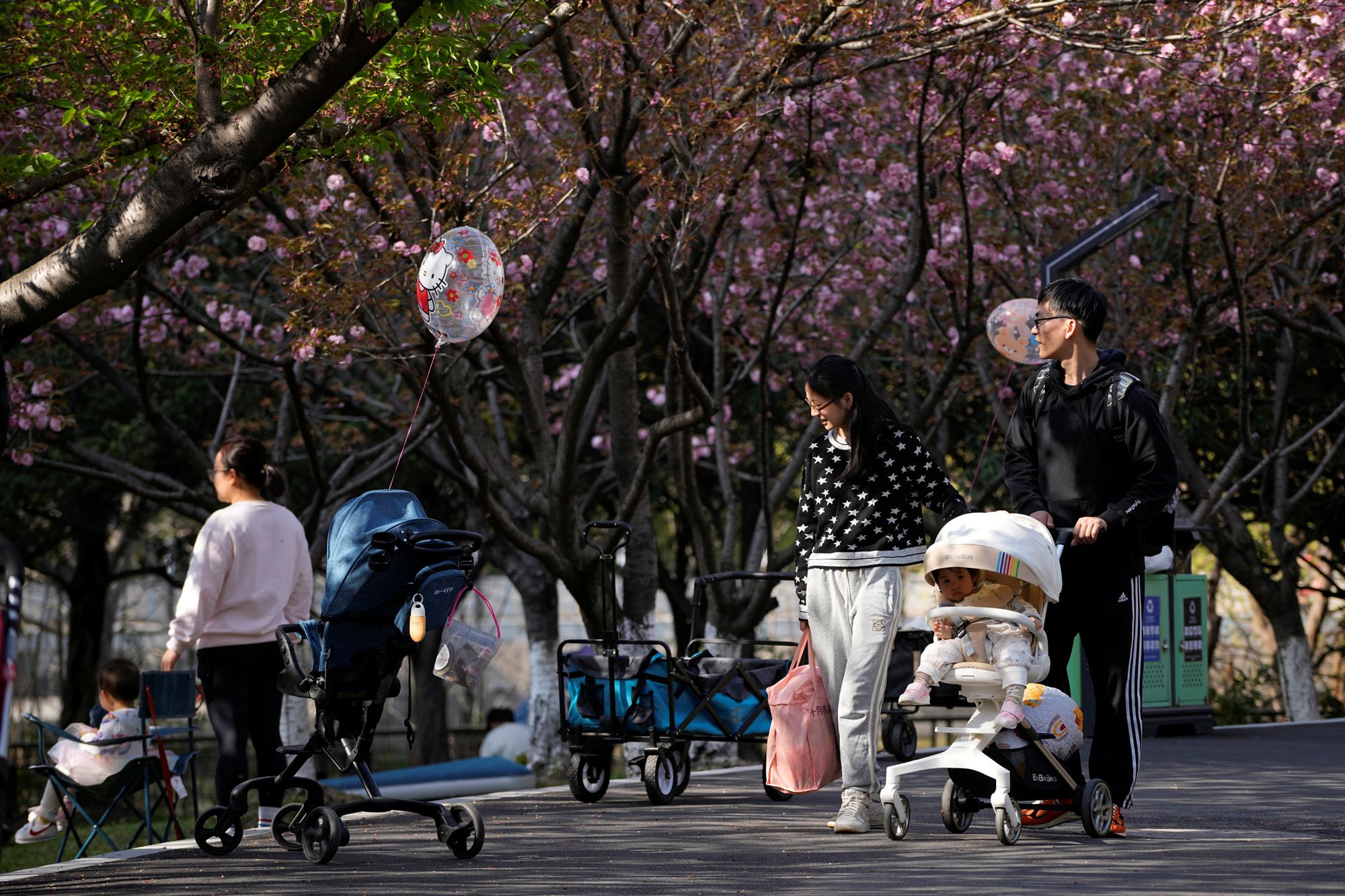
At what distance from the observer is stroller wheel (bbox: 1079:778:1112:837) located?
20.1 ft

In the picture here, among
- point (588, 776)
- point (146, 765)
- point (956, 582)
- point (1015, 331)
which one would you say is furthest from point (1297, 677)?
point (146, 765)

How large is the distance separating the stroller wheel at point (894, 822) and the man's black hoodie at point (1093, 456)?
1.24 meters

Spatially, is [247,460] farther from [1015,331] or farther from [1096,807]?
[1015,331]

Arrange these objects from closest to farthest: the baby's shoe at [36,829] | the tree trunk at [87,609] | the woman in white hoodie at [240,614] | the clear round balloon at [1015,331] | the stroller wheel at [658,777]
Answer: the woman in white hoodie at [240,614], the stroller wheel at [658,777], the baby's shoe at [36,829], the clear round balloon at [1015,331], the tree trunk at [87,609]

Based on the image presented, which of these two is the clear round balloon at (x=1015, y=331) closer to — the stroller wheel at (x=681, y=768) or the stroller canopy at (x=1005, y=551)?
the stroller wheel at (x=681, y=768)

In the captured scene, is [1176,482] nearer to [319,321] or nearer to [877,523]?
[877,523]

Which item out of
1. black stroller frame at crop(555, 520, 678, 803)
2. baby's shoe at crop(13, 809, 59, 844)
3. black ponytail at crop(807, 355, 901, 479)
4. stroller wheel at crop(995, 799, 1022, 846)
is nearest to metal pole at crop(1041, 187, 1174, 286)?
black stroller frame at crop(555, 520, 678, 803)

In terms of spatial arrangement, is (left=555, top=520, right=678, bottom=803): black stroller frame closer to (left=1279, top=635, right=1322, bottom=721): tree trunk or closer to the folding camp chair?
the folding camp chair

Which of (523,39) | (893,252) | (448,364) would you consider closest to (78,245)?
(523,39)

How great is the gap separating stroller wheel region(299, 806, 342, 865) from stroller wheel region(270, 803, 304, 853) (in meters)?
0.24

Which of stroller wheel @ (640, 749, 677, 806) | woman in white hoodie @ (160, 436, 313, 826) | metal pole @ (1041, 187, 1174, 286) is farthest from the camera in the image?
metal pole @ (1041, 187, 1174, 286)

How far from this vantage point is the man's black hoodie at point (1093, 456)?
6.17 meters

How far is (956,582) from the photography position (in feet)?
20.4

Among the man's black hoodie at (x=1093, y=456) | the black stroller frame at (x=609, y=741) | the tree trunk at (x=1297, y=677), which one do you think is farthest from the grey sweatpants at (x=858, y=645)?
the tree trunk at (x=1297, y=677)
